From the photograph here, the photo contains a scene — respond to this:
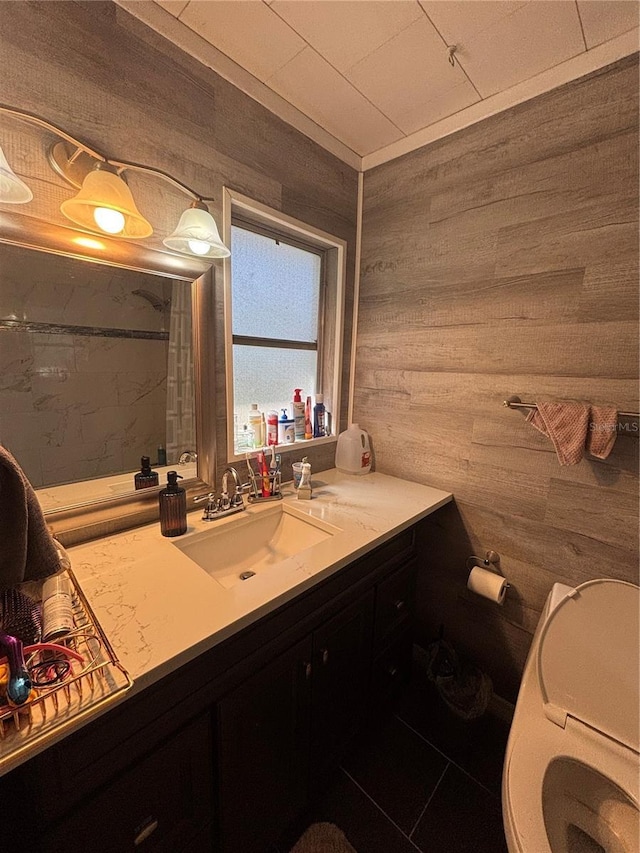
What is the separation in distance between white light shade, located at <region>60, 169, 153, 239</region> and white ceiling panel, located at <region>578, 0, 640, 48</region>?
4.35 feet

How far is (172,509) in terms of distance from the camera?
42.3 inches

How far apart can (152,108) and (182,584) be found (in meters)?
1.36

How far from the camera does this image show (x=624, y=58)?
1050mm

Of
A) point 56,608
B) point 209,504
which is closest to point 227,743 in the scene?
point 56,608

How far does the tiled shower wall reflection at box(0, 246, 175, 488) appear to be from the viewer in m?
0.91

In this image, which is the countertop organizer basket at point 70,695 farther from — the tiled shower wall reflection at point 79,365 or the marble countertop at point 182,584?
the tiled shower wall reflection at point 79,365

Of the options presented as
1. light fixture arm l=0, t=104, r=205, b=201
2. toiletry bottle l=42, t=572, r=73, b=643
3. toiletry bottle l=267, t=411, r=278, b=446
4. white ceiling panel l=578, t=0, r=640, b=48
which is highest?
white ceiling panel l=578, t=0, r=640, b=48

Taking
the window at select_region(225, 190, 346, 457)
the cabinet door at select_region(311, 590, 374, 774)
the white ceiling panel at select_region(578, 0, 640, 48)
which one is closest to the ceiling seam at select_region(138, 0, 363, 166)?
the window at select_region(225, 190, 346, 457)

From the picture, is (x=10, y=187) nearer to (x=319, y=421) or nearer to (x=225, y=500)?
Answer: (x=225, y=500)

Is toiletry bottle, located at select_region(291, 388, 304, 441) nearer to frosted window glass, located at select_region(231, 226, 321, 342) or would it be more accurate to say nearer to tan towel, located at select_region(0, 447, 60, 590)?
frosted window glass, located at select_region(231, 226, 321, 342)

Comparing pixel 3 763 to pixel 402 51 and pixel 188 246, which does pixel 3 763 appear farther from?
pixel 402 51

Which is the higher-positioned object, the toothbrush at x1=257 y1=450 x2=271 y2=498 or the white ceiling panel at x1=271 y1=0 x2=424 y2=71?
the white ceiling panel at x1=271 y1=0 x2=424 y2=71

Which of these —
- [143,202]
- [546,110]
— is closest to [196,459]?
[143,202]

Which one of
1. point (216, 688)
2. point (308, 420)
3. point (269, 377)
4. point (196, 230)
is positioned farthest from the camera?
point (308, 420)
